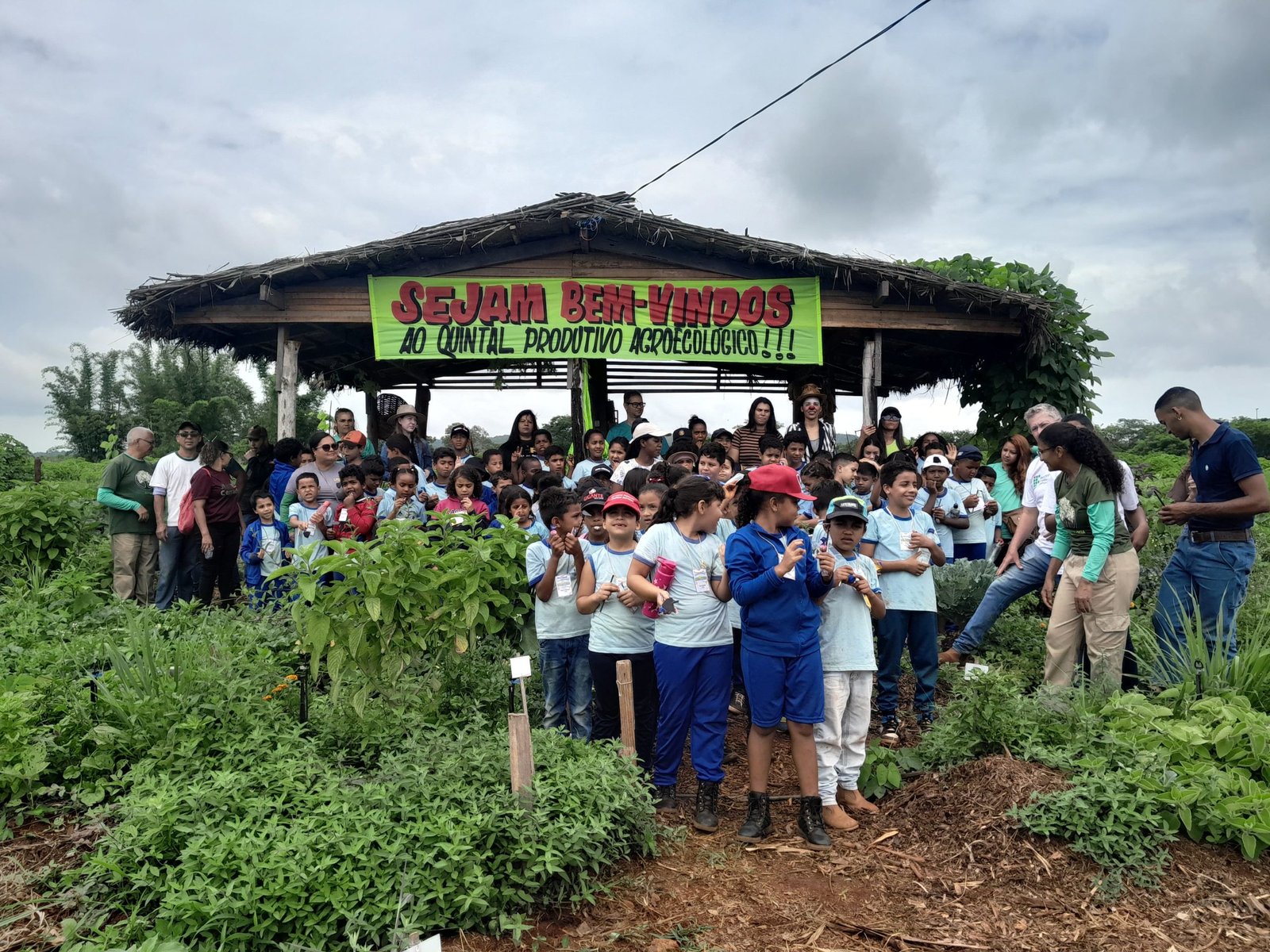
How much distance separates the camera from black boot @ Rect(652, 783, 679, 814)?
4449mm

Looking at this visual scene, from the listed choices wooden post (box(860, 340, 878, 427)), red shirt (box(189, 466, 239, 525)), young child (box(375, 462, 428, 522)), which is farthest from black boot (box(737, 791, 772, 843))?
wooden post (box(860, 340, 878, 427))

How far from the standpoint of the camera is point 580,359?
34.4 feet

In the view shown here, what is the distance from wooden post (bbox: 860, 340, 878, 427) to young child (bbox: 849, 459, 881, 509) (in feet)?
10.7

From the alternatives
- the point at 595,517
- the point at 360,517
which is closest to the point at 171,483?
the point at 360,517

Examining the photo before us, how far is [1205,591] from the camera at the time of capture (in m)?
5.10

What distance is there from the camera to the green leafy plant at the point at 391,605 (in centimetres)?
434

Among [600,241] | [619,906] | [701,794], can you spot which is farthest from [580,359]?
[619,906]

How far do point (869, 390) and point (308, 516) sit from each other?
21.7 feet

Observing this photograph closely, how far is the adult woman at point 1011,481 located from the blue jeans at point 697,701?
4736 millimetres

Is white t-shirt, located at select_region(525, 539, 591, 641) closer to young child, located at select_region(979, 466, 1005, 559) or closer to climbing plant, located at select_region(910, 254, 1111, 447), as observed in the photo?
young child, located at select_region(979, 466, 1005, 559)

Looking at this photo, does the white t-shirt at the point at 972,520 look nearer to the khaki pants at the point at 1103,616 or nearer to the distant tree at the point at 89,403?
the khaki pants at the point at 1103,616

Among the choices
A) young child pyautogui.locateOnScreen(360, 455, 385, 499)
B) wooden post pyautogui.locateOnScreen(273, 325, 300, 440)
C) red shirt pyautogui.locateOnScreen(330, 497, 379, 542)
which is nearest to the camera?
red shirt pyautogui.locateOnScreen(330, 497, 379, 542)

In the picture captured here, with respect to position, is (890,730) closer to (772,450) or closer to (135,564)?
(772,450)

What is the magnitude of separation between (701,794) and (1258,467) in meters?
3.55
